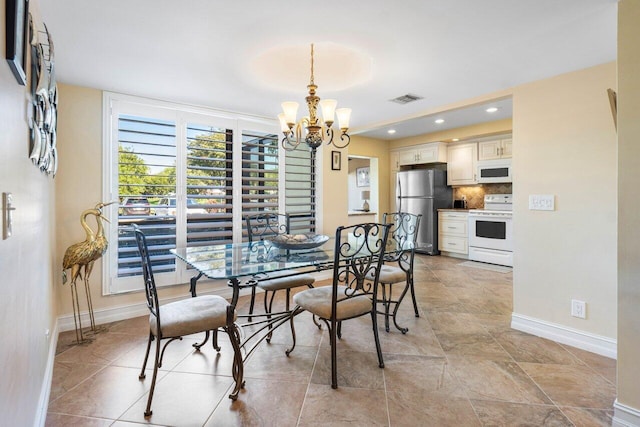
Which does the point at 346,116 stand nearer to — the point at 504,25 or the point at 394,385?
the point at 504,25

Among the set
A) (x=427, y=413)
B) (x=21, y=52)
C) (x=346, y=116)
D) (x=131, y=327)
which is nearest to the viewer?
(x=21, y=52)

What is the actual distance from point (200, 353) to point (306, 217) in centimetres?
234

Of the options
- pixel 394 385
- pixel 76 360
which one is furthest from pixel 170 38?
pixel 394 385

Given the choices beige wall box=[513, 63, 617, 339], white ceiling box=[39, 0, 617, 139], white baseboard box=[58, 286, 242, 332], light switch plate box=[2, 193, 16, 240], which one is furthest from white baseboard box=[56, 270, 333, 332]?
beige wall box=[513, 63, 617, 339]

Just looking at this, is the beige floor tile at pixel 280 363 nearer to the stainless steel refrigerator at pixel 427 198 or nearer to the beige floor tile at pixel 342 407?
the beige floor tile at pixel 342 407

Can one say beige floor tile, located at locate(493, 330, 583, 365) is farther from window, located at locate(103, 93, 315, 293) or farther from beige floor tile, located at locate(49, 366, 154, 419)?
window, located at locate(103, 93, 315, 293)

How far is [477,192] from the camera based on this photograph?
6211mm

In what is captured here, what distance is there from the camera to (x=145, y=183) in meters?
3.18

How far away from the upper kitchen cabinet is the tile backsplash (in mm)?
768

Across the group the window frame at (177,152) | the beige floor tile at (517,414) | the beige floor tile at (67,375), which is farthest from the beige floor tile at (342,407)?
the window frame at (177,152)

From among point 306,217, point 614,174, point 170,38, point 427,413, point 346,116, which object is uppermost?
point 170,38

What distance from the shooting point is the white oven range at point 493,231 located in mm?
5129

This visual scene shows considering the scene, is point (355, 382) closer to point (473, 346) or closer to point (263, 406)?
point (263, 406)

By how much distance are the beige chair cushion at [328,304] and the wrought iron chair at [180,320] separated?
1.72ft
